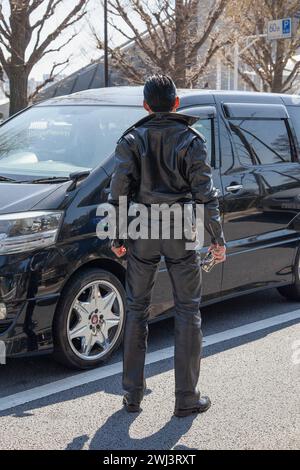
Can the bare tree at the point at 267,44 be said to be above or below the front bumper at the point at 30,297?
above

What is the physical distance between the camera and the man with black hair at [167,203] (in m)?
3.46

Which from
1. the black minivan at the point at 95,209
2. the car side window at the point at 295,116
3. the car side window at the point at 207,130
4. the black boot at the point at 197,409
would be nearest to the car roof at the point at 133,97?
the black minivan at the point at 95,209

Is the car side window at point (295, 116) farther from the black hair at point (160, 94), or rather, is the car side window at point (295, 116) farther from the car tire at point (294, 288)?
the black hair at point (160, 94)

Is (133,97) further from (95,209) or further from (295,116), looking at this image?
(295,116)

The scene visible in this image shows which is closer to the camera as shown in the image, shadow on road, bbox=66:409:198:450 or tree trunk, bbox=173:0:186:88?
shadow on road, bbox=66:409:198:450

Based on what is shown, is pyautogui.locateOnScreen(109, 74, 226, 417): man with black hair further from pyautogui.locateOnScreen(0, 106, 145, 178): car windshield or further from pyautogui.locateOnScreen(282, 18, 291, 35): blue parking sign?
pyautogui.locateOnScreen(282, 18, 291, 35): blue parking sign

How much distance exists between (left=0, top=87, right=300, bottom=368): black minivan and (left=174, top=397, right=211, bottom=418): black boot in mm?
916

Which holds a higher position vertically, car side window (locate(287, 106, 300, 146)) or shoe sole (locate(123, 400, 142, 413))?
car side window (locate(287, 106, 300, 146))

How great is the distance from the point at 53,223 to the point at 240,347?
181 cm

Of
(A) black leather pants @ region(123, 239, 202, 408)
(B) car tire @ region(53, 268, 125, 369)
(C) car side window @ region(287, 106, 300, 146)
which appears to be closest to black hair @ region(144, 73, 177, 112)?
(A) black leather pants @ region(123, 239, 202, 408)

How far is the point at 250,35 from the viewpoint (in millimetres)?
22688

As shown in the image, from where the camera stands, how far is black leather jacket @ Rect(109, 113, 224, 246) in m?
3.44

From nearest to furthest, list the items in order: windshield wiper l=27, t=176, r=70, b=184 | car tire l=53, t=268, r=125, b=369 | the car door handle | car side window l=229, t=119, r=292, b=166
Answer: car tire l=53, t=268, r=125, b=369, windshield wiper l=27, t=176, r=70, b=184, the car door handle, car side window l=229, t=119, r=292, b=166

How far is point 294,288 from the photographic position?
632cm
